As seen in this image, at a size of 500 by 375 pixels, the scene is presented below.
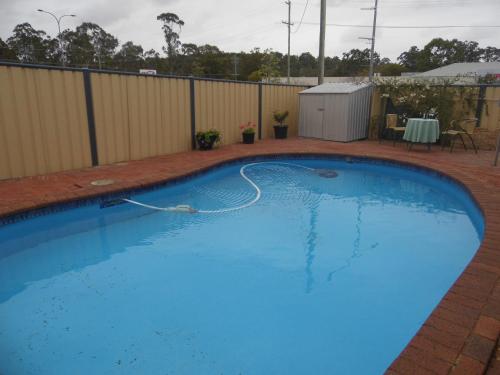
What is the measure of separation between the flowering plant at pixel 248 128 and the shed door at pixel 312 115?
1.76 meters

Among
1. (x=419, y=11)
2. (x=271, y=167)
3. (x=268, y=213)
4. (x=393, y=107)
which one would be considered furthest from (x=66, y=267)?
(x=419, y=11)

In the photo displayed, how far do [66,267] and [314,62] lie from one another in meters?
54.1

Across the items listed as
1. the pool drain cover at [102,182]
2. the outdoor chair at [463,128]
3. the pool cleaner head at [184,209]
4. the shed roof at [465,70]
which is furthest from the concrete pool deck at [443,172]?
the shed roof at [465,70]

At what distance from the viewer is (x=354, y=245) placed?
149 inches

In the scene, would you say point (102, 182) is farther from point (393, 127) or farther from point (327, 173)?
point (393, 127)

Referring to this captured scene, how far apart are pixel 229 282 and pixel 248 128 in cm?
666

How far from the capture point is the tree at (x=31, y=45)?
1836 inches

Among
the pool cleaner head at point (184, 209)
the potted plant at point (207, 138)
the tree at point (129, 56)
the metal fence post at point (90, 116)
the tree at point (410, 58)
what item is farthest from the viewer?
the tree at point (129, 56)

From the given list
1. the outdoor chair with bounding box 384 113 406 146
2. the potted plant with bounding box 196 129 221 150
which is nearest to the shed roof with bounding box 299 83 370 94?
the outdoor chair with bounding box 384 113 406 146

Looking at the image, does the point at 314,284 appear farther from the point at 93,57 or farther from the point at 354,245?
the point at 93,57

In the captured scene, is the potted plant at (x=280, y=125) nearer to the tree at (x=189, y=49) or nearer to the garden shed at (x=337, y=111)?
the garden shed at (x=337, y=111)

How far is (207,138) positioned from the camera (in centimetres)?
777

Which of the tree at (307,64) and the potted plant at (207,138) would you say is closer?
the potted plant at (207,138)

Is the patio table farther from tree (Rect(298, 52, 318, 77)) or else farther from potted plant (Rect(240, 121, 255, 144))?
tree (Rect(298, 52, 318, 77))
